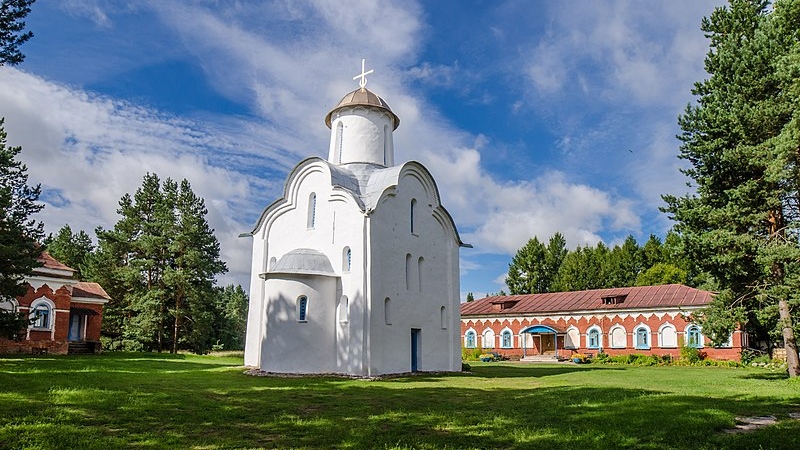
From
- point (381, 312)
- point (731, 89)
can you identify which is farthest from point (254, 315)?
point (731, 89)

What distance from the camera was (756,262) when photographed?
1614 cm

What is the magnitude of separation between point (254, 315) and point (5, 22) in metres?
14.4

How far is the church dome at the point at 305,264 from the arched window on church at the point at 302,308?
3.16ft

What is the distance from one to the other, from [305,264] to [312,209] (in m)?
2.85

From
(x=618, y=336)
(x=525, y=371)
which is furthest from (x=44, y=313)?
(x=618, y=336)

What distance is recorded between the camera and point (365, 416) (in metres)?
9.80

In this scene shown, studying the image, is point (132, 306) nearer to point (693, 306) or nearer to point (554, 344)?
point (554, 344)

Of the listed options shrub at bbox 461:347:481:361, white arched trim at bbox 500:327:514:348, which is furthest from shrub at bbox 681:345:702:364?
shrub at bbox 461:347:481:361

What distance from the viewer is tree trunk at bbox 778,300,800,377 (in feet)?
52.8

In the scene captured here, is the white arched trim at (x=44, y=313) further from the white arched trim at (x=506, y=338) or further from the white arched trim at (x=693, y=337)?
the white arched trim at (x=693, y=337)

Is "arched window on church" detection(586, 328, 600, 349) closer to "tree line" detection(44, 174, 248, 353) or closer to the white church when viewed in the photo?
the white church

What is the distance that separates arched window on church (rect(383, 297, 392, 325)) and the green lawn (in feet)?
18.1

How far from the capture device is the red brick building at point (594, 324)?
34562 millimetres

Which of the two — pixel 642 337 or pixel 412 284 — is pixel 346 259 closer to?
pixel 412 284
